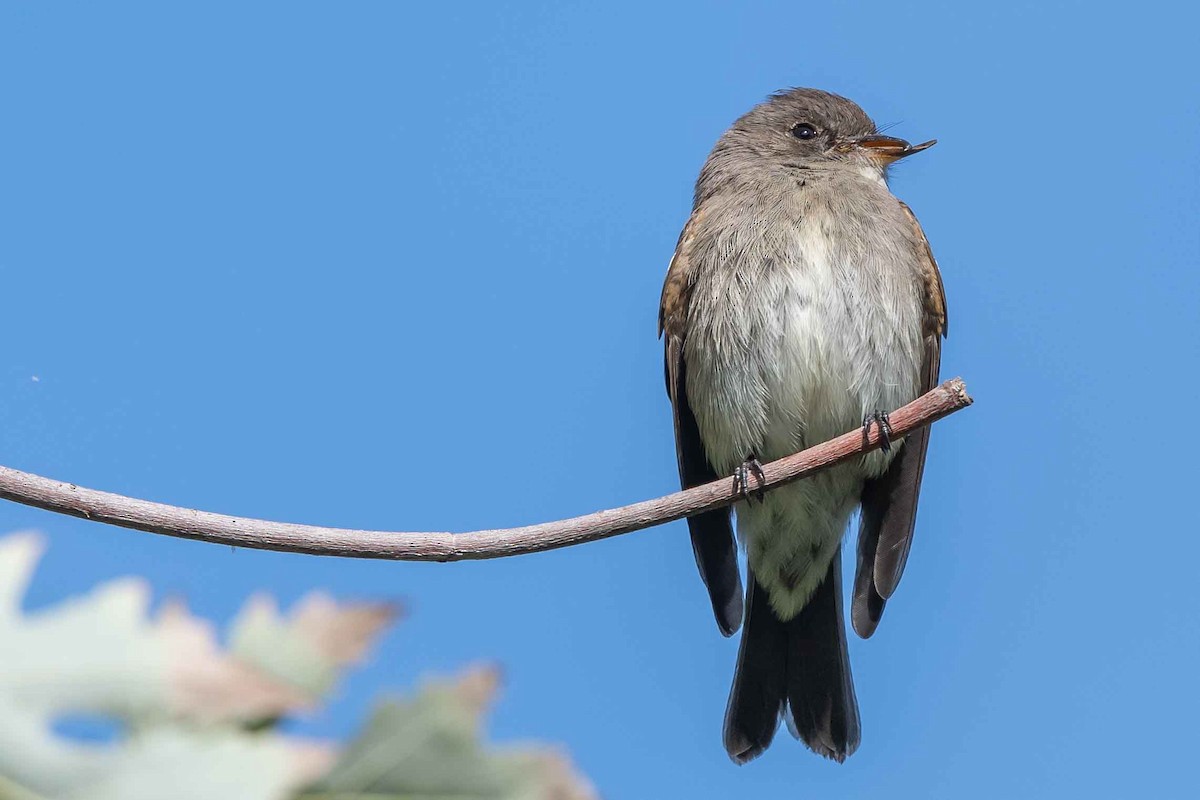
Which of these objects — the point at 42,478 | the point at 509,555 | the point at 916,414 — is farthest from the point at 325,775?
the point at 916,414

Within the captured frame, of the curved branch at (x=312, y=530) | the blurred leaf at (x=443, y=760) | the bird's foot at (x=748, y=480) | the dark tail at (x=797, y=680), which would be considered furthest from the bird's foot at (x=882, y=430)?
the blurred leaf at (x=443, y=760)

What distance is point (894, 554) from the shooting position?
670 centimetres

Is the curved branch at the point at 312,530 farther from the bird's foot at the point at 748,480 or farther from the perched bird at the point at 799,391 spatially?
the perched bird at the point at 799,391

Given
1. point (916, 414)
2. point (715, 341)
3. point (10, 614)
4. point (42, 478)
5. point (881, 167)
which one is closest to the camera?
point (10, 614)

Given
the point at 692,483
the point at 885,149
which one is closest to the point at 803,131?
the point at 885,149

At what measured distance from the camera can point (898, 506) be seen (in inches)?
270

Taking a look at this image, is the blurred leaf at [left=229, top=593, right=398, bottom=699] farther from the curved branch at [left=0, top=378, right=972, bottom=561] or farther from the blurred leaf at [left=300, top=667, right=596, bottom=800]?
the curved branch at [left=0, top=378, right=972, bottom=561]

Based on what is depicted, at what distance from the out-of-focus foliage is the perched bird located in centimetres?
543

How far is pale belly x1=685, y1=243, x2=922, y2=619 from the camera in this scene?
6.39 meters

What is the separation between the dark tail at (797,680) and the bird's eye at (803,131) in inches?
93.2

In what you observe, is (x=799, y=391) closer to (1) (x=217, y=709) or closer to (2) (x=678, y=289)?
(2) (x=678, y=289)

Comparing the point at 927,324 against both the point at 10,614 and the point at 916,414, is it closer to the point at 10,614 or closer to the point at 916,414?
the point at 916,414

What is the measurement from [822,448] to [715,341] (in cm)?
159

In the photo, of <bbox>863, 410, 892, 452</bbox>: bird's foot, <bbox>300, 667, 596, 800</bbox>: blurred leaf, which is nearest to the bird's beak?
<bbox>863, 410, 892, 452</bbox>: bird's foot
